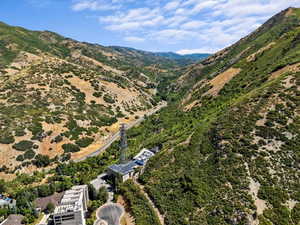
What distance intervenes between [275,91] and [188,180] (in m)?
26.6

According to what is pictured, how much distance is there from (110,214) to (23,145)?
40008mm

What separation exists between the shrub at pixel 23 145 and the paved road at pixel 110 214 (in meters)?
36.1

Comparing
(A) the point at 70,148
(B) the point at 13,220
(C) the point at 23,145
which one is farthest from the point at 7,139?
(B) the point at 13,220

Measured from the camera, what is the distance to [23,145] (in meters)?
63.8

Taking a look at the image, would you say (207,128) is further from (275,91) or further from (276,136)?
(275,91)

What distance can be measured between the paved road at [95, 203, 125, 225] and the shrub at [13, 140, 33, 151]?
119 feet

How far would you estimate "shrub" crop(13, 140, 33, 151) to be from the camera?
62675 mm

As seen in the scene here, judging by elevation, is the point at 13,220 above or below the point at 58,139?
below

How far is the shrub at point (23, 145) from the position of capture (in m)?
62.7

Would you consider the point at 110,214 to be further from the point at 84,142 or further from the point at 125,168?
the point at 84,142

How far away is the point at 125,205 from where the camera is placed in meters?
38.5

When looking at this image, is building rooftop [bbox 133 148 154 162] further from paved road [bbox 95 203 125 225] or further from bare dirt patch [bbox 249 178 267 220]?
bare dirt patch [bbox 249 178 267 220]

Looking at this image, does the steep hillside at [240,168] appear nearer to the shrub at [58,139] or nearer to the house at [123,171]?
the house at [123,171]

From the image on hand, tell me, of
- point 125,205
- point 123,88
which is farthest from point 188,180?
point 123,88
